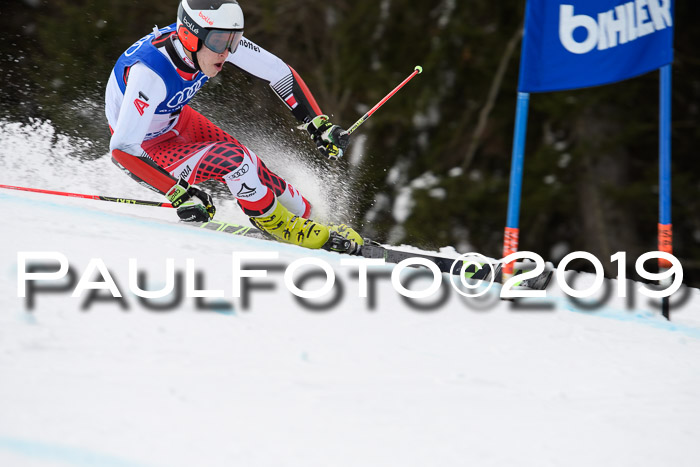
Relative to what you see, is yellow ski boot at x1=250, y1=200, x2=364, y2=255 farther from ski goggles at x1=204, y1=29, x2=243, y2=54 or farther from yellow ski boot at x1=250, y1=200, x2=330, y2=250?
ski goggles at x1=204, y1=29, x2=243, y2=54

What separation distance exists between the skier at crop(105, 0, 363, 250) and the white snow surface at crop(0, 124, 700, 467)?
0.74m

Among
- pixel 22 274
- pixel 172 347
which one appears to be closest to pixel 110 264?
pixel 22 274

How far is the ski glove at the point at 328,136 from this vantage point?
456 centimetres

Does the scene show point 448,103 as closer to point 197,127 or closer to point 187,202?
point 197,127

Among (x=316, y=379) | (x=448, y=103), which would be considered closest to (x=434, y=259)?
(x=316, y=379)

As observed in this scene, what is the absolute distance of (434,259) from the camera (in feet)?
14.1

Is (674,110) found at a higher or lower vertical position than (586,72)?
higher

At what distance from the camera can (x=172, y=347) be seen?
2.27 metres

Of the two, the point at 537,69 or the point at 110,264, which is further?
the point at 537,69

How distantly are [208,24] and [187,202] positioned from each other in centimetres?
95

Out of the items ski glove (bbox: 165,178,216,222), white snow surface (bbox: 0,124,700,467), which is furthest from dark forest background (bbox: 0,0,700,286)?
white snow surface (bbox: 0,124,700,467)

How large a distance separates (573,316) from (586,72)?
1.14 metres

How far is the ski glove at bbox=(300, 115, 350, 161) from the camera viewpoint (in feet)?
15.0

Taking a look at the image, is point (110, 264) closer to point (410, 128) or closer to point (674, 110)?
point (410, 128)
